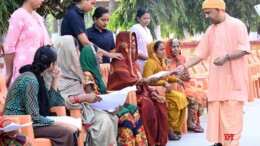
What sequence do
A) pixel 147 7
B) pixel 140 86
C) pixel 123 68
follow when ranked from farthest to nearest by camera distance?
pixel 147 7
pixel 140 86
pixel 123 68

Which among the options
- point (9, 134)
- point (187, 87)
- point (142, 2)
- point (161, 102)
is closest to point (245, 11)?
point (142, 2)

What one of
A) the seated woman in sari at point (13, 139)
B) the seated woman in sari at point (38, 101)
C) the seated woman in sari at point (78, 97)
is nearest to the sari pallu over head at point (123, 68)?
the seated woman in sari at point (78, 97)

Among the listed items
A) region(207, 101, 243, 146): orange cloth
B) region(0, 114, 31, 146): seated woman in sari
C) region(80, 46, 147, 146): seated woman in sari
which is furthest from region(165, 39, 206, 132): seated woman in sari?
region(0, 114, 31, 146): seated woman in sari

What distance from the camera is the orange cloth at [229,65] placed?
25.0 ft

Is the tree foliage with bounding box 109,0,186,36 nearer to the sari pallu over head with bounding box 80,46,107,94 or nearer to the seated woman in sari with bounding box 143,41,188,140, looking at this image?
the seated woman in sari with bounding box 143,41,188,140

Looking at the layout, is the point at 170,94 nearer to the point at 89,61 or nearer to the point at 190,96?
the point at 190,96

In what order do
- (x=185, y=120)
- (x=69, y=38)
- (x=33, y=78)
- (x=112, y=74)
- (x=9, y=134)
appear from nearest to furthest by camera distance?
(x=9, y=134) → (x=33, y=78) → (x=69, y=38) → (x=112, y=74) → (x=185, y=120)

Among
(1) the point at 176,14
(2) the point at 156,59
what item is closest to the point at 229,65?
(2) the point at 156,59

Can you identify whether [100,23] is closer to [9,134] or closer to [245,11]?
[9,134]

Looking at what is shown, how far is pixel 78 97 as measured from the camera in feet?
22.4

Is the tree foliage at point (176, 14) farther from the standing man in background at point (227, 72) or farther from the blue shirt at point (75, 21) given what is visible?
the standing man in background at point (227, 72)

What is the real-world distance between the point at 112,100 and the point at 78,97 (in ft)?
1.11

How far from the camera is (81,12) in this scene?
8.12 m

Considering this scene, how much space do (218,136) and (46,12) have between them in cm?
290
